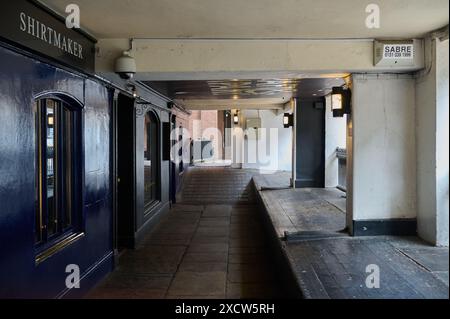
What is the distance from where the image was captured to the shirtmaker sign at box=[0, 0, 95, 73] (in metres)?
3.05

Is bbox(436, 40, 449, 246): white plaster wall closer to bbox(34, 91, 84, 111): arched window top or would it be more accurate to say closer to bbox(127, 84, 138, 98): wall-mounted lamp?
bbox(34, 91, 84, 111): arched window top

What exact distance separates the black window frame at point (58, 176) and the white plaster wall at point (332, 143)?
304 inches

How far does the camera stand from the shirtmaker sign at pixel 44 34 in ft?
10.00

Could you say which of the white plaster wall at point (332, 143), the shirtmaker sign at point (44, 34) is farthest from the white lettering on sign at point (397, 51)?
the white plaster wall at point (332, 143)

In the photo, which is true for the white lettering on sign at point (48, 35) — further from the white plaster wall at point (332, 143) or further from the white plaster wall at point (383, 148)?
the white plaster wall at point (332, 143)

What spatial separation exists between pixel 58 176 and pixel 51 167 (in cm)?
20

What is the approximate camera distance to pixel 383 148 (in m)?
5.34

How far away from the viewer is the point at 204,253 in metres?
6.50

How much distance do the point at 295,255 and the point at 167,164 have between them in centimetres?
581

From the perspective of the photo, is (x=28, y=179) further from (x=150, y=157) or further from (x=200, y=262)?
(x=150, y=157)

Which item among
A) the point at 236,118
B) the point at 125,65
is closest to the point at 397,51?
the point at 125,65

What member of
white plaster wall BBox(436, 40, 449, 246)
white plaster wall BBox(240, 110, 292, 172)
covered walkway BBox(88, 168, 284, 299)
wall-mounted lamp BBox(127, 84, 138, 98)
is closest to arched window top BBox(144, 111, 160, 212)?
covered walkway BBox(88, 168, 284, 299)
